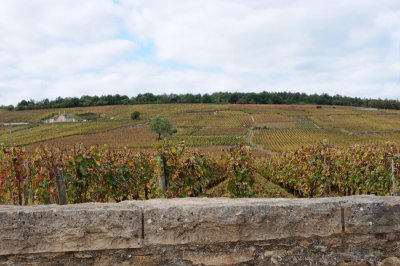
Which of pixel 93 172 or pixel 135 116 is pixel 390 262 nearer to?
pixel 93 172

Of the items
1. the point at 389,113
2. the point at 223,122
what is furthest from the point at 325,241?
the point at 389,113

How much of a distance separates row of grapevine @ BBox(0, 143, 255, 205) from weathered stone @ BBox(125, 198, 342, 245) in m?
3.16

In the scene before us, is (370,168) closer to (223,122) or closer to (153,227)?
(153,227)

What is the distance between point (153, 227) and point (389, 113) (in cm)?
10768

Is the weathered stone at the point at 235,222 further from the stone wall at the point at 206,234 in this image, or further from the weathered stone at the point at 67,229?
the weathered stone at the point at 67,229

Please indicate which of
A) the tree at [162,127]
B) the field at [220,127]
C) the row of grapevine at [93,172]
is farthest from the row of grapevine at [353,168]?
the tree at [162,127]

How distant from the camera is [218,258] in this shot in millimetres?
2457

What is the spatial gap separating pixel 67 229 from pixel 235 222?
1.36 meters

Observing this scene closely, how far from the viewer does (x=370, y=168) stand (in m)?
9.92

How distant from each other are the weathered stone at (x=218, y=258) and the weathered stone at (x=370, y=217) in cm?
92

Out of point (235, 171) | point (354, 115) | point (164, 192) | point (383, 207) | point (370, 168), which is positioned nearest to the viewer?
point (383, 207)

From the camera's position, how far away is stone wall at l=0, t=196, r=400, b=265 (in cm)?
235

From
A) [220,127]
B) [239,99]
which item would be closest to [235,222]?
[220,127]

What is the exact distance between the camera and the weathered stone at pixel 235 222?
2.42 meters
